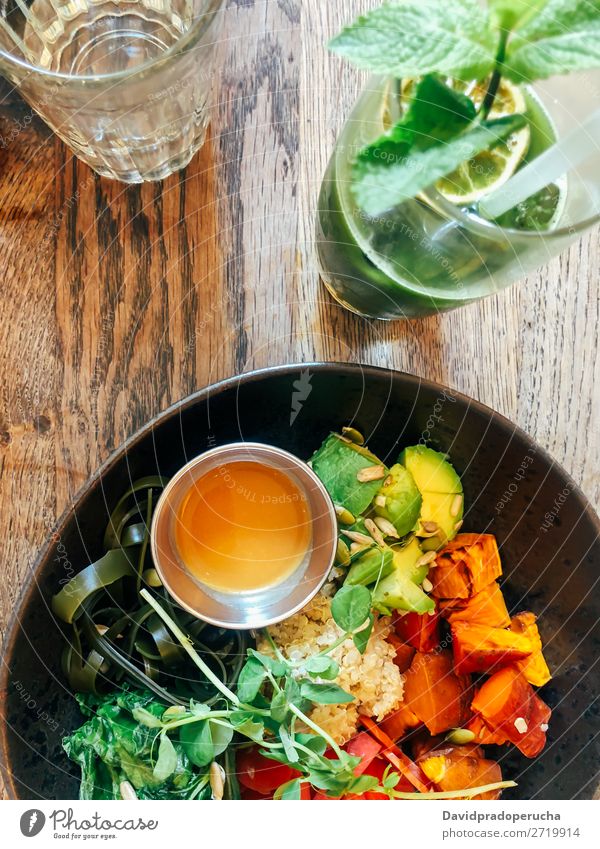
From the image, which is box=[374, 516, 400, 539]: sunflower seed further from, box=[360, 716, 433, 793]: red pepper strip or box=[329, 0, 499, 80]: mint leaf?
box=[329, 0, 499, 80]: mint leaf

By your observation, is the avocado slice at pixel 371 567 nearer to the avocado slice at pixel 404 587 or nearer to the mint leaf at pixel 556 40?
the avocado slice at pixel 404 587

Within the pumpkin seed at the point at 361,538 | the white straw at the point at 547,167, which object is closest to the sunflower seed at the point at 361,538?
the pumpkin seed at the point at 361,538

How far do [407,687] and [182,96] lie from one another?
575 mm

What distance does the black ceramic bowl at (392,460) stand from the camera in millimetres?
669

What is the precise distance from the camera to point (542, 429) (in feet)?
2.69

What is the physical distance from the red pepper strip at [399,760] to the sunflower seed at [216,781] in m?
0.14

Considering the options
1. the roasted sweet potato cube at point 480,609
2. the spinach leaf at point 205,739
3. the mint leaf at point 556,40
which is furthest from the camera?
the roasted sweet potato cube at point 480,609

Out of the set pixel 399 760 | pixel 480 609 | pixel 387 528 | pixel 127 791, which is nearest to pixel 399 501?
pixel 387 528

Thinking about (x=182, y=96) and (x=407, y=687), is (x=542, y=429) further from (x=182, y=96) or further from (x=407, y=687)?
(x=182, y=96)

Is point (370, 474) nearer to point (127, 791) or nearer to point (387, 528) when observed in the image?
point (387, 528)

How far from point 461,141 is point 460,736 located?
0.52 meters

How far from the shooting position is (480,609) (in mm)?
744

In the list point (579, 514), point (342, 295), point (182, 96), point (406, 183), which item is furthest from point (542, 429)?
point (182, 96)

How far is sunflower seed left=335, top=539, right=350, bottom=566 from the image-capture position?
73 cm
